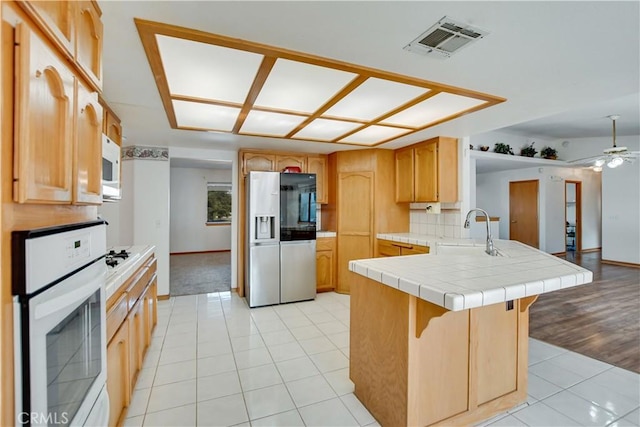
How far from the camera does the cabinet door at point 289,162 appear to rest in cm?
445

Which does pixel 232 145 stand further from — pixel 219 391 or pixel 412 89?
pixel 219 391

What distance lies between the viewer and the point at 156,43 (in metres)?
1.55

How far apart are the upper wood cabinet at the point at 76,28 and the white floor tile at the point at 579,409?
10.1 ft

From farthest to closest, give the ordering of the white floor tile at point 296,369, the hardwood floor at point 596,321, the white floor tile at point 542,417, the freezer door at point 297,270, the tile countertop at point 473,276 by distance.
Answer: the freezer door at point 297,270 → the hardwood floor at point 596,321 → the white floor tile at point 296,369 → the white floor tile at point 542,417 → the tile countertop at point 473,276

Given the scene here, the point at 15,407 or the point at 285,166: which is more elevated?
the point at 285,166

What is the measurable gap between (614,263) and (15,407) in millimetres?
9370

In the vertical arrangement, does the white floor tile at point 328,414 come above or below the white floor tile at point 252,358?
below

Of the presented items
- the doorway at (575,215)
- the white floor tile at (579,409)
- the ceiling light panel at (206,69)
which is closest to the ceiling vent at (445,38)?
the ceiling light panel at (206,69)

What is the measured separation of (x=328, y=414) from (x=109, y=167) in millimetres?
2187

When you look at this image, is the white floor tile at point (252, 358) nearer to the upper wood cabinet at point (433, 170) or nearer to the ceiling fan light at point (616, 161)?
the upper wood cabinet at point (433, 170)

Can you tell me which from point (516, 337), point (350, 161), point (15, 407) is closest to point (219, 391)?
point (15, 407)

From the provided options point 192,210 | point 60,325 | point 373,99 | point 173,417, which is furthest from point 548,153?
point 192,210

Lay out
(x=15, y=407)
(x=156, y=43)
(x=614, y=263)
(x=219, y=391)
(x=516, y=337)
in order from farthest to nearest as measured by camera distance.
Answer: (x=614, y=263)
(x=219, y=391)
(x=516, y=337)
(x=156, y=43)
(x=15, y=407)

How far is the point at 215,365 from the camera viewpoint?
2436mm
